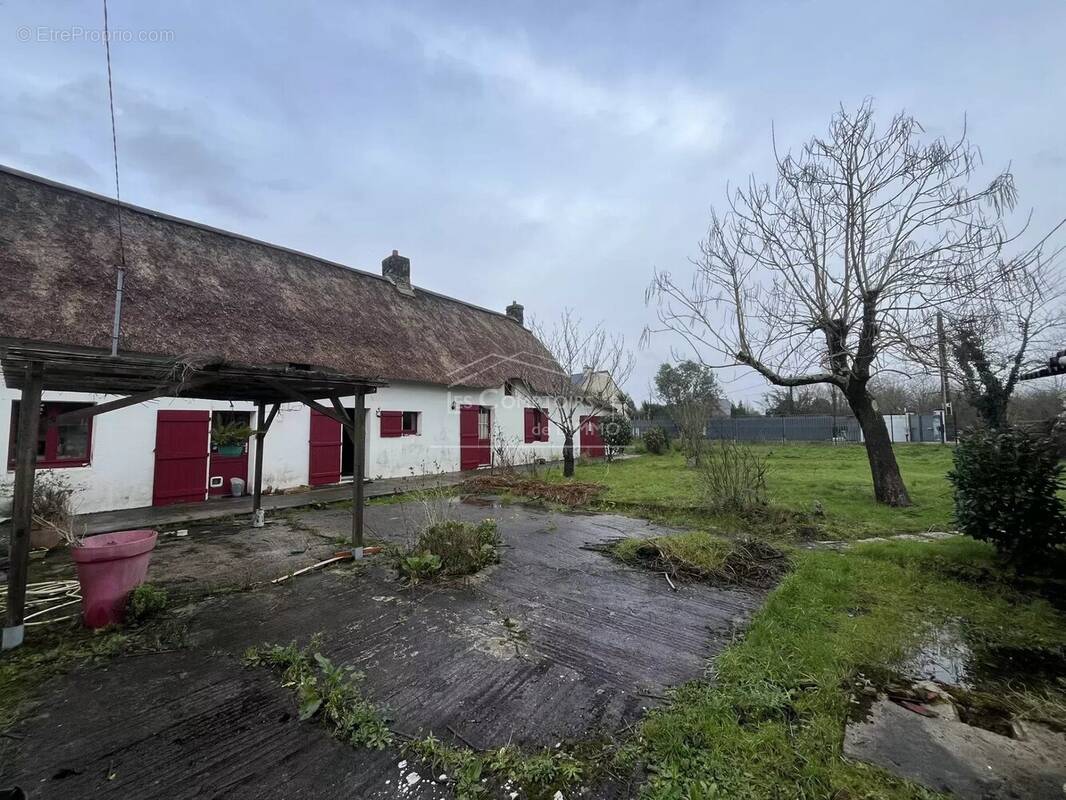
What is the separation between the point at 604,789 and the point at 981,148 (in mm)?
9044

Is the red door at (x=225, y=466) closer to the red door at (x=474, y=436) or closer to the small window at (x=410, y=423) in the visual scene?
the small window at (x=410, y=423)

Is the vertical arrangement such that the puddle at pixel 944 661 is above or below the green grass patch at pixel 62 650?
below

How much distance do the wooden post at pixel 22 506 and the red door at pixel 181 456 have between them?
19.6 ft

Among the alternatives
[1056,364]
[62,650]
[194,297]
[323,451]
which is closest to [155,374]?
[62,650]

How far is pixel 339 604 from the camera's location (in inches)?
153

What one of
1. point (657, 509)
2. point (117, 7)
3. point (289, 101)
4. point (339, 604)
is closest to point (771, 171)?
point (657, 509)

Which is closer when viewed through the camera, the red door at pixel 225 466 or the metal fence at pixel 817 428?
the red door at pixel 225 466

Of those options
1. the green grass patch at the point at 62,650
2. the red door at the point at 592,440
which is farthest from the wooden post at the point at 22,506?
the red door at the point at 592,440

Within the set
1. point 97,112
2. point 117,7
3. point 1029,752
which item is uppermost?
point 117,7

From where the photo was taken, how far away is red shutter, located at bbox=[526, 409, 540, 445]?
17.0 m

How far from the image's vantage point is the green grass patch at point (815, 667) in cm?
196

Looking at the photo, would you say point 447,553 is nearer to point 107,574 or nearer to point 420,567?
point 420,567

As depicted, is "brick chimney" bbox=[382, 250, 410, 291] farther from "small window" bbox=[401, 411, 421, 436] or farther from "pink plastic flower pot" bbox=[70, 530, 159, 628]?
"pink plastic flower pot" bbox=[70, 530, 159, 628]

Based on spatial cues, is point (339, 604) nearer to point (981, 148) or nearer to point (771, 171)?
point (771, 171)
